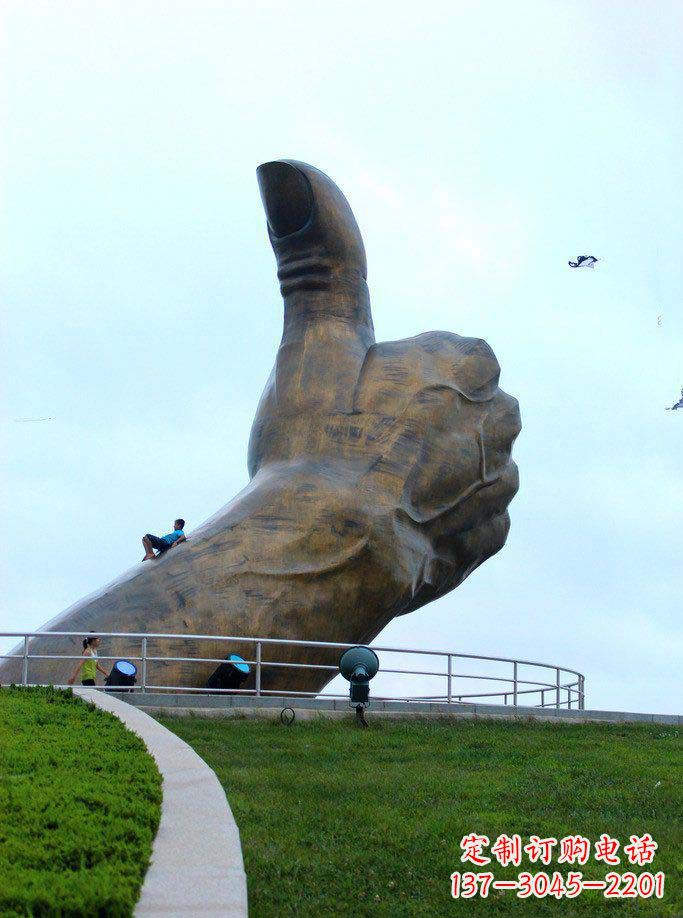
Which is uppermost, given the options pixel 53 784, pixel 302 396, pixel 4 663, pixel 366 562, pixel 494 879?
pixel 302 396

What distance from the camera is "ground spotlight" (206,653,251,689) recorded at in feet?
49.4

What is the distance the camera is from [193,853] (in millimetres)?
6086

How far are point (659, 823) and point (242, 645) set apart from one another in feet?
27.6

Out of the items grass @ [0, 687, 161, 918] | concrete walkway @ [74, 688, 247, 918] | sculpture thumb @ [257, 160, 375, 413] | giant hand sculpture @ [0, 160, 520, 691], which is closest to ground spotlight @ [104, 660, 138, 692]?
giant hand sculpture @ [0, 160, 520, 691]

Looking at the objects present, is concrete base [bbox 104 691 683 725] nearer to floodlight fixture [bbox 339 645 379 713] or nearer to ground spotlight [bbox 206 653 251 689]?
floodlight fixture [bbox 339 645 379 713]

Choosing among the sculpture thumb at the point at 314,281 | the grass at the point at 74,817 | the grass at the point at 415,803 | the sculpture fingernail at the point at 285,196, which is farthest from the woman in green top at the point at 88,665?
the sculpture fingernail at the point at 285,196

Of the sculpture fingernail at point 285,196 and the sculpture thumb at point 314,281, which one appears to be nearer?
the sculpture thumb at point 314,281

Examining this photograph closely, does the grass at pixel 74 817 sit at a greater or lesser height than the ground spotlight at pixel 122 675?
lesser

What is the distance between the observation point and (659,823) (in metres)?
8.34

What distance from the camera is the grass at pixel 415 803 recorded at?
21.7 feet

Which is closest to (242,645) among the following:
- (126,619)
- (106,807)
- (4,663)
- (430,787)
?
(126,619)

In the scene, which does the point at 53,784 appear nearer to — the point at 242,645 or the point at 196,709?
the point at 196,709

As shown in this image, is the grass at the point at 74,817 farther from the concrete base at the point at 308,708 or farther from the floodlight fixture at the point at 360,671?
the floodlight fixture at the point at 360,671

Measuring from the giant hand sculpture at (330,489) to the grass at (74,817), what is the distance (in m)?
6.41
